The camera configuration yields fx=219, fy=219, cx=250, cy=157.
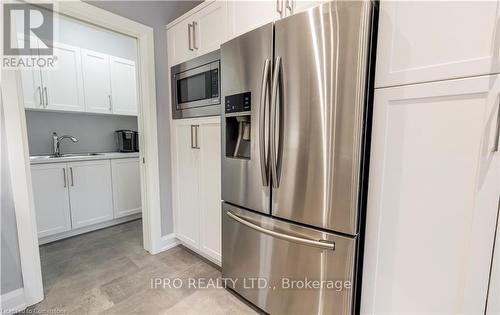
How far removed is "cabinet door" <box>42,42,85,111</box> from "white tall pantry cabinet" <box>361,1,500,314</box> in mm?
3161

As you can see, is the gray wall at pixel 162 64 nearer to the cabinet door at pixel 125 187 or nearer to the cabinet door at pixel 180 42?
the cabinet door at pixel 180 42

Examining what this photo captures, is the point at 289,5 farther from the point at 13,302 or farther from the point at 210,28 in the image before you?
the point at 13,302

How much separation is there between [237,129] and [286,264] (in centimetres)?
90

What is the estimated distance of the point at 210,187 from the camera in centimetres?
184

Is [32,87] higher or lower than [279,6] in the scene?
lower

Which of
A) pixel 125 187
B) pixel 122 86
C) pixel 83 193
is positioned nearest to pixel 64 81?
pixel 122 86

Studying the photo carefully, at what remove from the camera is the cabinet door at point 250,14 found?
1303 mm

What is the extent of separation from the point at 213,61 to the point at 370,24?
1122 mm

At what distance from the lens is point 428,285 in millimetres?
937

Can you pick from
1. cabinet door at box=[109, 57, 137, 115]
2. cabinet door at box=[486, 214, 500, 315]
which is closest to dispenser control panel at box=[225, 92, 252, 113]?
cabinet door at box=[486, 214, 500, 315]

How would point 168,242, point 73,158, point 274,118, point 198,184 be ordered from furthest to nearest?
point 73,158, point 168,242, point 198,184, point 274,118

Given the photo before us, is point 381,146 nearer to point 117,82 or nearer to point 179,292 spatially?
point 179,292

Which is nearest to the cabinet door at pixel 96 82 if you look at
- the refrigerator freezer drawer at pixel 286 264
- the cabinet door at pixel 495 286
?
the refrigerator freezer drawer at pixel 286 264

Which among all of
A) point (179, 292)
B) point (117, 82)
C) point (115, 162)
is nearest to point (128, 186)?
point (115, 162)
